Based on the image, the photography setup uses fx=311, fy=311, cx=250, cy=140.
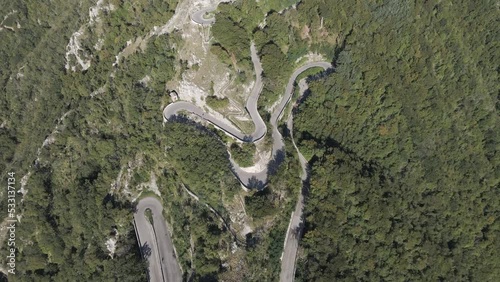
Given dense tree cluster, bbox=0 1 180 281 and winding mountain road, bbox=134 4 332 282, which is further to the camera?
dense tree cluster, bbox=0 1 180 281

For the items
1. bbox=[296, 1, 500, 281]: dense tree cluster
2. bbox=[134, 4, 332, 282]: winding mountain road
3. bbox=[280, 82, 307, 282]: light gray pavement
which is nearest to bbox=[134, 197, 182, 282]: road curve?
bbox=[134, 4, 332, 282]: winding mountain road

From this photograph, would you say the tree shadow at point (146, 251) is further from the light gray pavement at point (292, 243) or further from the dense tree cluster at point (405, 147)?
the dense tree cluster at point (405, 147)

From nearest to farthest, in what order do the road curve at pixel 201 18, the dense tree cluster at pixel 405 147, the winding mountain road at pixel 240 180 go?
the winding mountain road at pixel 240 180 < the dense tree cluster at pixel 405 147 < the road curve at pixel 201 18

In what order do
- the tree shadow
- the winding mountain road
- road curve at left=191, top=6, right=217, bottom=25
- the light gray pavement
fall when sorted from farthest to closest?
road curve at left=191, top=6, right=217, bottom=25
the tree shadow
the winding mountain road
the light gray pavement

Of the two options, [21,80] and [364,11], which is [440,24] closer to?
[364,11]

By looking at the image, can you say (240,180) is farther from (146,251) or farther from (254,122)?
(146,251)

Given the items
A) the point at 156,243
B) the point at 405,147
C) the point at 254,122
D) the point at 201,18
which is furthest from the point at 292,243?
the point at 201,18

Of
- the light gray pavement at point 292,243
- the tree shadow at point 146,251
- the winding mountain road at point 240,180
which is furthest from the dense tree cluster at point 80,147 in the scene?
the light gray pavement at point 292,243

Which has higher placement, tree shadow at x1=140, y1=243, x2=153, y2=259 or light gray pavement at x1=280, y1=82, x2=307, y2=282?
tree shadow at x1=140, y1=243, x2=153, y2=259

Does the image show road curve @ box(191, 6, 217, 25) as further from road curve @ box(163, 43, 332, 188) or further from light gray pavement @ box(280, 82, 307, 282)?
light gray pavement @ box(280, 82, 307, 282)
